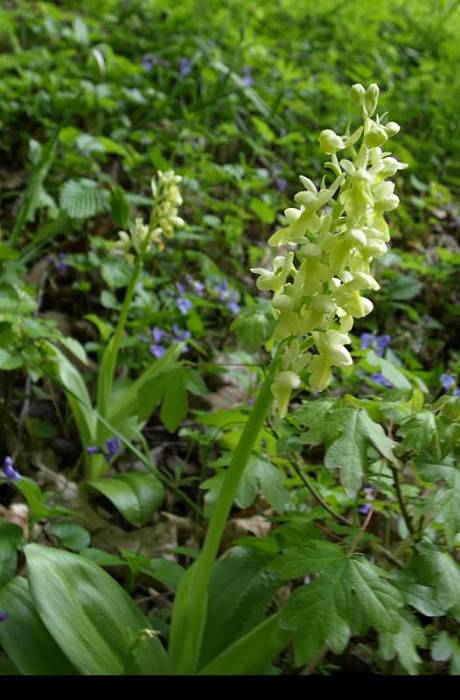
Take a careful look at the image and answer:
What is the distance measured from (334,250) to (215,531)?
1.58 ft

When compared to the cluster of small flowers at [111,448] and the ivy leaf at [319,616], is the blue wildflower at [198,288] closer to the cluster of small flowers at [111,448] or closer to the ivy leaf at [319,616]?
the cluster of small flowers at [111,448]

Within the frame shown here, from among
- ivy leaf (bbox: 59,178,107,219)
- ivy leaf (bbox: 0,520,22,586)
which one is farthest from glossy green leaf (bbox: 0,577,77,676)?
ivy leaf (bbox: 59,178,107,219)

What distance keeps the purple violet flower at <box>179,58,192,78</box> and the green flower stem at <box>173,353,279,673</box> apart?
10.2 feet

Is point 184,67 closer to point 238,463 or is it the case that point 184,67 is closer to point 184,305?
point 184,305

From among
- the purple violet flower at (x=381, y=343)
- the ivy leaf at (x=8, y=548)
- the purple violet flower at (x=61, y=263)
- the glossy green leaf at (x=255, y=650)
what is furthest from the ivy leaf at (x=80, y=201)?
the glossy green leaf at (x=255, y=650)

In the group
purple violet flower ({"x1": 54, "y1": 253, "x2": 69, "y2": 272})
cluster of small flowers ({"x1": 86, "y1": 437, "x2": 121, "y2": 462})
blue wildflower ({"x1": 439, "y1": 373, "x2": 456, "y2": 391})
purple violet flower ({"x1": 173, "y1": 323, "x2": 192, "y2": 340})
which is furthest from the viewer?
purple violet flower ({"x1": 54, "y1": 253, "x2": 69, "y2": 272})

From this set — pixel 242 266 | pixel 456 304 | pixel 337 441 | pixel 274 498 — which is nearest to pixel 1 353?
pixel 274 498

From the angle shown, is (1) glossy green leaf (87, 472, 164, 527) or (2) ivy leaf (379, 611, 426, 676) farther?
(1) glossy green leaf (87, 472, 164, 527)

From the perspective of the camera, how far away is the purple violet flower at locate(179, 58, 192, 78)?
3.98m

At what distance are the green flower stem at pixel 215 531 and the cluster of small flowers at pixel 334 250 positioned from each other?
0.13 ft

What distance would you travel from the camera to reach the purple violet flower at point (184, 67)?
3.98 metres

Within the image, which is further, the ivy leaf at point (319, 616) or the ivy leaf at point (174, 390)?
the ivy leaf at point (174, 390)

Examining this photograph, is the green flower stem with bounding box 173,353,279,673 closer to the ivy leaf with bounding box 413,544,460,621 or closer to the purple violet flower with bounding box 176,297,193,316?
the ivy leaf with bounding box 413,544,460,621

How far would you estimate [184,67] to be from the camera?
4047 mm
